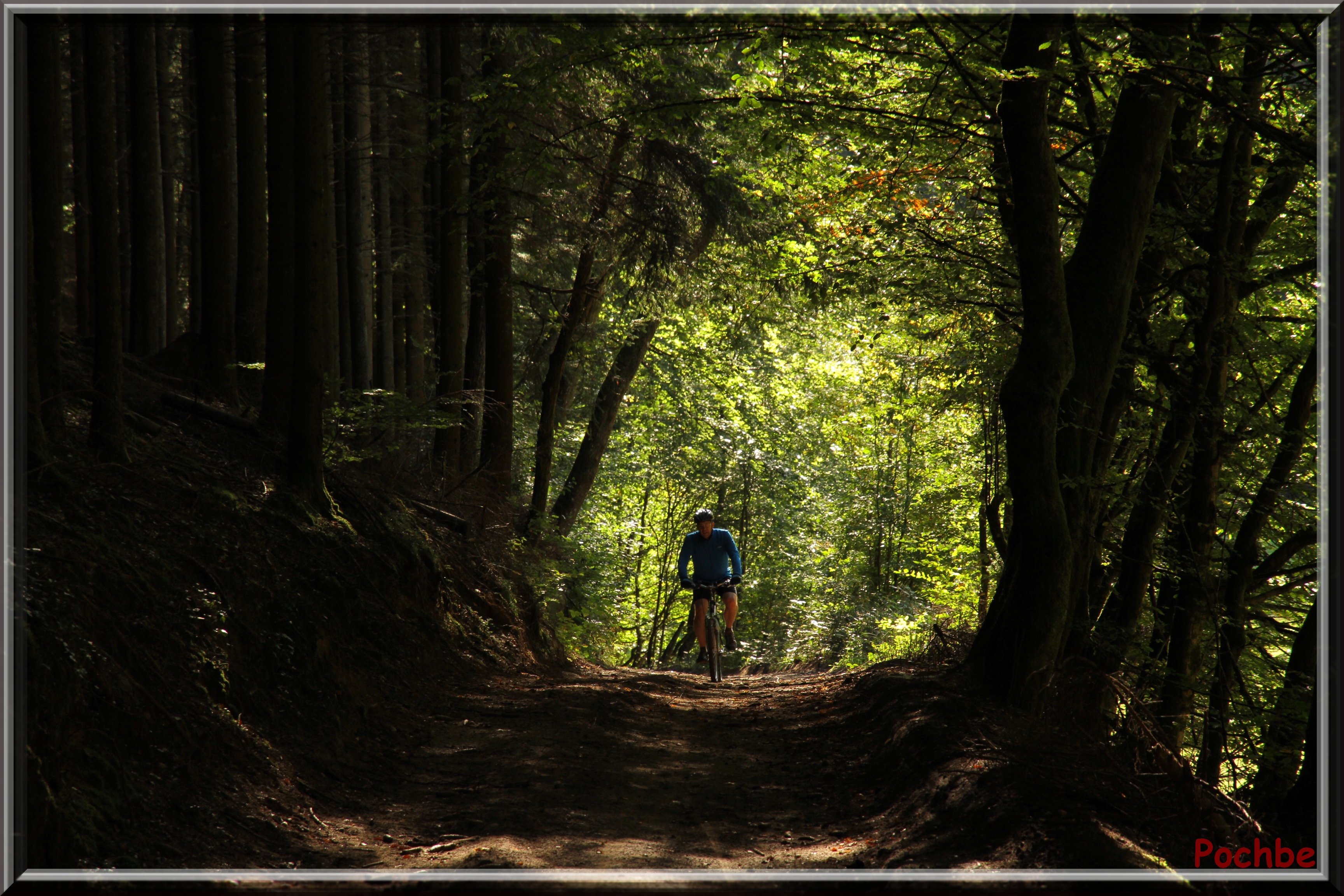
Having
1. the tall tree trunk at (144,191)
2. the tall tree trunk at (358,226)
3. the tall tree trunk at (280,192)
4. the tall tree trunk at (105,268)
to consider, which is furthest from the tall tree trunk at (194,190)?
the tall tree trunk at (105,268)

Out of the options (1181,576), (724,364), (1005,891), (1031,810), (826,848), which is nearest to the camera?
(1005,891)

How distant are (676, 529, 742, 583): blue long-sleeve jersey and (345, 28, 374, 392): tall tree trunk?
235 inches

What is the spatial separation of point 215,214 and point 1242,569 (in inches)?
451

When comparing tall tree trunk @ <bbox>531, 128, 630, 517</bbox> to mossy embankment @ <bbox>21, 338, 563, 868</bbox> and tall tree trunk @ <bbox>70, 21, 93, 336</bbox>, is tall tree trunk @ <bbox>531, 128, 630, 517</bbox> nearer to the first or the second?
mossy embankment @ <bbox>21, 338, 563, 868</bbox>

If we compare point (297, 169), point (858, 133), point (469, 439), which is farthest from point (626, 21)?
point (469, 439)

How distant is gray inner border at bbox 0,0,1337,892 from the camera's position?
3.70 m

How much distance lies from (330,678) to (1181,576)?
23.3 ft

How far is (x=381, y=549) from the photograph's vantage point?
9180 mm

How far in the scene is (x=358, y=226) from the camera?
601 inches

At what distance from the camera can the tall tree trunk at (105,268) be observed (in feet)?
21.3

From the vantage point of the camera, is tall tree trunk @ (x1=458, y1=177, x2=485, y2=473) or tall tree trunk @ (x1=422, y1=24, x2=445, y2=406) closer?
tall tree trunk @ (x1=422, y1=24, x2=445, y2=406)

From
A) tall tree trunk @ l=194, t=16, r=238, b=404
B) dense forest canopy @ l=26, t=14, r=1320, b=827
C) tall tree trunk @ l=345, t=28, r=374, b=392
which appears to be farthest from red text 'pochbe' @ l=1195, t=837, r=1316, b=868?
tall tree trunk @ l=345, t=28, r=374, b=392

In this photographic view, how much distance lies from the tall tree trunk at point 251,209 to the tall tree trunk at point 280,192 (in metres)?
1.54

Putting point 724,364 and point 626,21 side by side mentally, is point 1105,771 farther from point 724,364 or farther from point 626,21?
point 724,364
